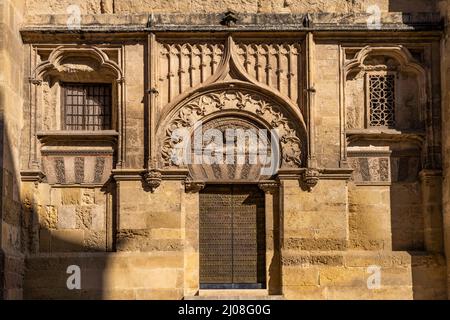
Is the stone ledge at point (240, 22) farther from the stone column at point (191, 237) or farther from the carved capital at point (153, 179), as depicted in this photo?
the stone column at point (191, 237)

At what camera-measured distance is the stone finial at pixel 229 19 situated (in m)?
15.8

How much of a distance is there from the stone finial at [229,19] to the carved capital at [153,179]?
256cm

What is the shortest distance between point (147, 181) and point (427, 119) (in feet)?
14.5

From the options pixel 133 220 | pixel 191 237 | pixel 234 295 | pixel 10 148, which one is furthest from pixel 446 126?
pixel 10 148

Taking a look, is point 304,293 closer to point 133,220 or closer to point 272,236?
point 272,236

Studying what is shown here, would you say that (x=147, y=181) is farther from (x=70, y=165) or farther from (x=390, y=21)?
(x=390, y=21)

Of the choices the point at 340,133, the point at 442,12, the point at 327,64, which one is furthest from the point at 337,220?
the point at 442,12

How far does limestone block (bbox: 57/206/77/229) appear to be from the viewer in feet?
51.0

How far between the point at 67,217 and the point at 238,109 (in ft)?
10.2

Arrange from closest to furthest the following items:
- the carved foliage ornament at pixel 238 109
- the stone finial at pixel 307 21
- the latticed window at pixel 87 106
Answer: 1. the carved foliage ornament at pixel 238 109
2. the stone finial at pixel 307 21
3. the latticed window at pixel 87 106

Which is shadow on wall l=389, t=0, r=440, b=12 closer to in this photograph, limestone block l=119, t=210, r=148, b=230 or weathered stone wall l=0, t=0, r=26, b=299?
limestone block l=119, t=210, r=148, b=230

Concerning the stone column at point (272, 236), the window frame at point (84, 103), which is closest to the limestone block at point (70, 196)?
the window frame at point (84, 103)

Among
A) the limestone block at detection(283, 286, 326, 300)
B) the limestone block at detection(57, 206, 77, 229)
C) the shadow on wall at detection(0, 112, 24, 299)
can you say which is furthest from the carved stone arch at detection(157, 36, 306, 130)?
the limestone block at detection(283, 286, 326, 300)

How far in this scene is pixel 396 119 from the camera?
16.0m
